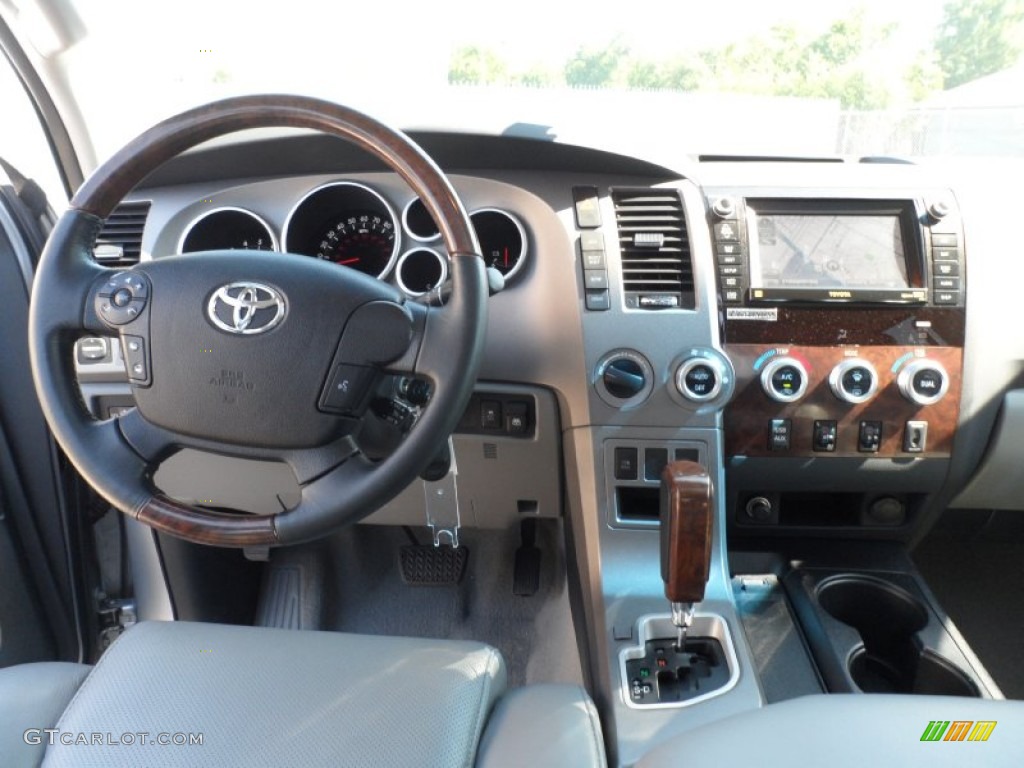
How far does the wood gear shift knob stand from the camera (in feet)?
4.20

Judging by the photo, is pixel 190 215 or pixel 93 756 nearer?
pixel 93 756

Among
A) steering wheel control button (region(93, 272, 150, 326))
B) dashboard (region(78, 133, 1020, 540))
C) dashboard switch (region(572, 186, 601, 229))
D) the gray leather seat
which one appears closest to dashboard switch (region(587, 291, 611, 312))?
dashboard (region(78, 133, 1020, 540))

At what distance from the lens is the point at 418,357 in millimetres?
1126

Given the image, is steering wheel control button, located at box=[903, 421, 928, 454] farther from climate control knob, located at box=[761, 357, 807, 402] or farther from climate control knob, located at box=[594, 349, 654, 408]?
climate control knob, located at box=[594, 349, 654, 408]

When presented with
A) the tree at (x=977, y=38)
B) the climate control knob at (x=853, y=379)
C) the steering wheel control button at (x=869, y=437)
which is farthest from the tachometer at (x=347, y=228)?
the tree at (x=977, y=38)

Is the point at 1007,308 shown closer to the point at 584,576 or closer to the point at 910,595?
the point at 910,595

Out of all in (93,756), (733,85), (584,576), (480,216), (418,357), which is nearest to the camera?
(93,756)

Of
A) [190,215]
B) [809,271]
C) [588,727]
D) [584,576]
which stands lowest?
[584,576]

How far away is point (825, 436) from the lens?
1736mm

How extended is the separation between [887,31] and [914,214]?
569 millimetres

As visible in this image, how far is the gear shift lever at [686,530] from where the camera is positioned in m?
1.28

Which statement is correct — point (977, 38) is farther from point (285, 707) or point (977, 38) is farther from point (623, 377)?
point (285, 707)

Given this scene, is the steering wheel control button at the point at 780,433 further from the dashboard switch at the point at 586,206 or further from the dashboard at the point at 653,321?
the dashboard switch at the point at 586,206

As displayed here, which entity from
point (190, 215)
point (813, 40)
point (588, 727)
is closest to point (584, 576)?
point (588, 727)
